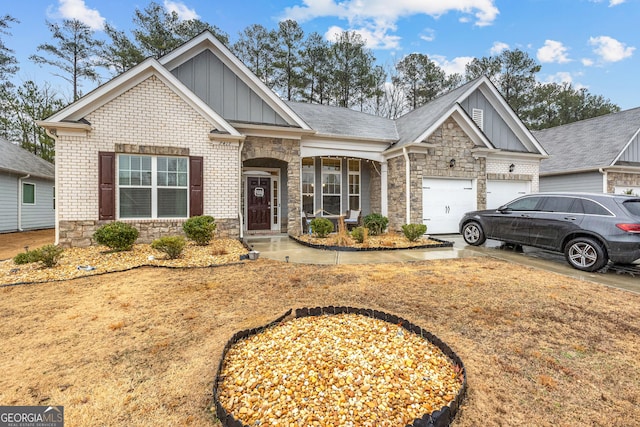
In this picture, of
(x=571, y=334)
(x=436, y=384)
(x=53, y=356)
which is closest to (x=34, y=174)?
(x=53, y=356)

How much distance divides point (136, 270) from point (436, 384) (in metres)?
5.33

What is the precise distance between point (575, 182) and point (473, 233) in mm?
9742

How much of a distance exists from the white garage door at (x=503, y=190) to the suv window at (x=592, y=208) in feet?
18.1

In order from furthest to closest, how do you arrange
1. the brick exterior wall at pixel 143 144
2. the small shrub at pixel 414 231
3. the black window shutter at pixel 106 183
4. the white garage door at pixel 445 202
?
the white garage door at pixel 445 202 → the small shrub at pixel 414 231 → the black window shutter at pixel 106 183 → the brick exterior wall at pixel 143 144

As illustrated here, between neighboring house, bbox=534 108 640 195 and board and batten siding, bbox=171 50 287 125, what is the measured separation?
1329 centimetres

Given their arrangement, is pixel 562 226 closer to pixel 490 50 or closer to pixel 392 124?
pixel 392 124

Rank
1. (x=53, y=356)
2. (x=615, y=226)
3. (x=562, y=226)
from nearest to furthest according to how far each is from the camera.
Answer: (x=53, y=356) < (x=615, y=226) < (x=562, y=226)

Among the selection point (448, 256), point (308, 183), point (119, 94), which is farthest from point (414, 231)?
point (119, 94)

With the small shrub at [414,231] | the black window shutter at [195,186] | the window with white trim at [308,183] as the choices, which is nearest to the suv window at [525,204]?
the small shrub at [414,231]

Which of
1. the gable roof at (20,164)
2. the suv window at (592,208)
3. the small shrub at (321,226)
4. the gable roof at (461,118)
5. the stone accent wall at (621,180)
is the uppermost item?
the gable roof at (461,118)

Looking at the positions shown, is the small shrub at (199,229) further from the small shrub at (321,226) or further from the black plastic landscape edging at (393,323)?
the black plastic landscape edging at (393,323)

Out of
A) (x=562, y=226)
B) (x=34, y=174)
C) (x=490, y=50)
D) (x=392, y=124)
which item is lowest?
(x=562, y=226)

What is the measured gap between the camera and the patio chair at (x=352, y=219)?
10.7 metres

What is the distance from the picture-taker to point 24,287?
14.8ft
